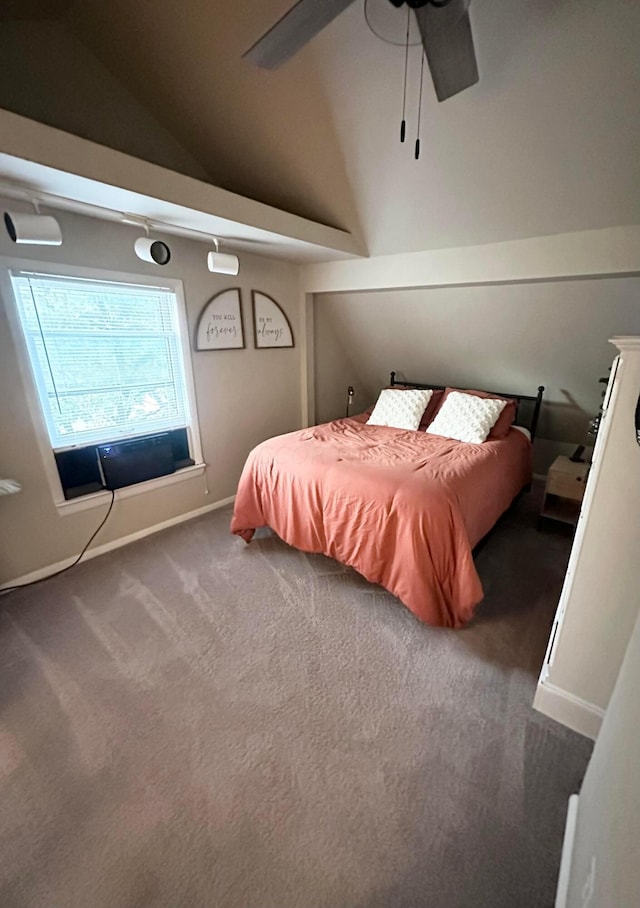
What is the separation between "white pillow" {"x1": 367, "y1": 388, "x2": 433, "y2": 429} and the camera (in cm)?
312

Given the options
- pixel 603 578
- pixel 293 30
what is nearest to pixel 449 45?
pixel 293 30

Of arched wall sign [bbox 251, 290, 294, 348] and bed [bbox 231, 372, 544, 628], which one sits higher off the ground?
arched wall sign [bbox 251, 290, 294, 348]

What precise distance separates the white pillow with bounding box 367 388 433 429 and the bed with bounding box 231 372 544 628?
27 cm

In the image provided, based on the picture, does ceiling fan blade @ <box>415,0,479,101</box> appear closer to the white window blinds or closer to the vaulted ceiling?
the vaulted ceiling

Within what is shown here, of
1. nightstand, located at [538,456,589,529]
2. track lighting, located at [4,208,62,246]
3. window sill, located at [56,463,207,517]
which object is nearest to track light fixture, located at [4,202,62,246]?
track lighting, located at [4,208,62,246]

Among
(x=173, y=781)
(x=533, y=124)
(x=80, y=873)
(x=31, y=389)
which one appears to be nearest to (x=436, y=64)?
(x=533, y=124)

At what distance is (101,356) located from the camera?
235 cm

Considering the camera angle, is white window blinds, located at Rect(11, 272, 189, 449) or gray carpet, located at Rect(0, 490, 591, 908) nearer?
gray carpet, located at Rect(0, 490, 591, 908)

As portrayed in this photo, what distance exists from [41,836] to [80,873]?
0.63ft

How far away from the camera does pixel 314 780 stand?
127 centimetres

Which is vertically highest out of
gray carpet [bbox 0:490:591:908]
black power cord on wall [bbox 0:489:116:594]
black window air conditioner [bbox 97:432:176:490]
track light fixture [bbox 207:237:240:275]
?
track light fixture [bbox 207:237:240:275]

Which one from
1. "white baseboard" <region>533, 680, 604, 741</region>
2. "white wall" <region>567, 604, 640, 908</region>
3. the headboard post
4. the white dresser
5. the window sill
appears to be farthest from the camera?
the headboard post

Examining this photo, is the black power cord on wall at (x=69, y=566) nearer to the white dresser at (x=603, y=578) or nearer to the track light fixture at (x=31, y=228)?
the track light fixture at (x=31, y=228)

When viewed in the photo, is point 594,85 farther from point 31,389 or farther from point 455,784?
point 31,389
